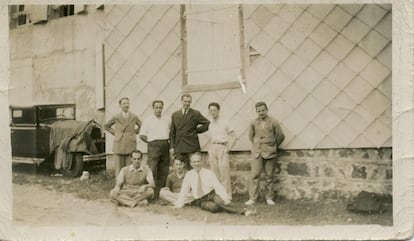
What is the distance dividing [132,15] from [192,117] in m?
0.39

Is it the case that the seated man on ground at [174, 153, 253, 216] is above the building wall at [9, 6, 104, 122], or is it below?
below

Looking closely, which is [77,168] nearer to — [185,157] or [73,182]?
[73,182]

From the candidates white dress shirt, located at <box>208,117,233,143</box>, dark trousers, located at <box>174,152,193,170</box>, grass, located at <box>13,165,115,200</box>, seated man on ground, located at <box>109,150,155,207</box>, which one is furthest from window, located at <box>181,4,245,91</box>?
grass, located at <box>13,165,115,200</box>

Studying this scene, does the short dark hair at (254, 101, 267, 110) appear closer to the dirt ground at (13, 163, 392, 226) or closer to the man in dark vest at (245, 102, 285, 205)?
the man in dark vest at (245, 102, 285, 205)

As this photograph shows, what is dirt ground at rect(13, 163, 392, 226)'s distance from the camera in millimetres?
1661

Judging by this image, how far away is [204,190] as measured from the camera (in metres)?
1.69

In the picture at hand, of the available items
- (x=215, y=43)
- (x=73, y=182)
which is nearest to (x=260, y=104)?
(x=215, y=43)

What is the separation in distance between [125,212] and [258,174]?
456mm

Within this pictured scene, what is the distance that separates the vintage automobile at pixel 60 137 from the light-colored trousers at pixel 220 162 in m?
0.37

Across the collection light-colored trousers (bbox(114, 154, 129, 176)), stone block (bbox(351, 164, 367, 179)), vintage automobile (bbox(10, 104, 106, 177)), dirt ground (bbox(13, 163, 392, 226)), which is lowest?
dirt ground (bbox(13, 163, 392, 226))

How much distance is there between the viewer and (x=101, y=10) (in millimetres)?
1690

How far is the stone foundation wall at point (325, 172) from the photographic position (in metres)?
1.66

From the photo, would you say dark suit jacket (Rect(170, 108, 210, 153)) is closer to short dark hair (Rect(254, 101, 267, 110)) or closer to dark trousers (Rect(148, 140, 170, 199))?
dark trousers (Rect(148, 140, 170, 199))

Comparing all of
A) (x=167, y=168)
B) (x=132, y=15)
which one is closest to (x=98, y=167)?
(x=167, y=168)
